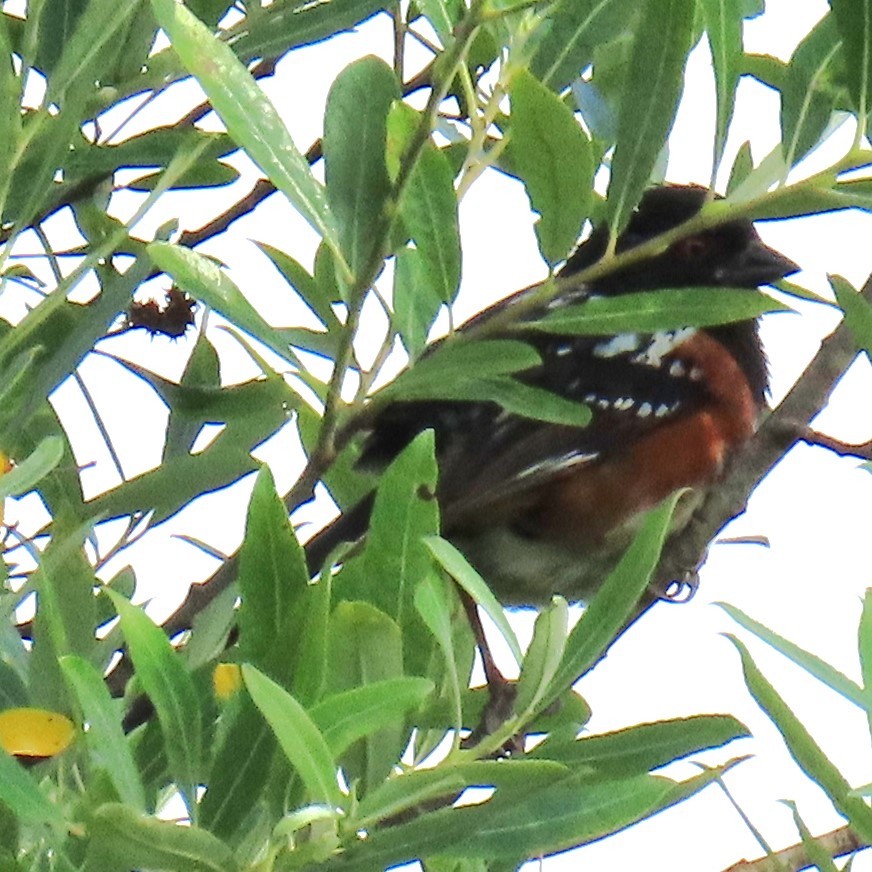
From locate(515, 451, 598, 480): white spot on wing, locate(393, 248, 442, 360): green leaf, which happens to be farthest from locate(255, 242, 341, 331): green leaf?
locate(515, 451, 598, 480): white spot on wing

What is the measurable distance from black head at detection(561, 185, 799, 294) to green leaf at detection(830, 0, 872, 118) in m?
1.57

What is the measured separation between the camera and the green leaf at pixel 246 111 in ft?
3.48

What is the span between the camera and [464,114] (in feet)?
5.84

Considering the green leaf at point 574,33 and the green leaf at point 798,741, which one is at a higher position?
the green leaf at point 574,33

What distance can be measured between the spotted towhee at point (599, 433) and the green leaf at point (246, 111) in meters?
1.17

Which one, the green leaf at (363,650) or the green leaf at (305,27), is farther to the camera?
the green leaf at (305,27)

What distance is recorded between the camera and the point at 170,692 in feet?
3.36

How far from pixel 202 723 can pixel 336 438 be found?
349mm

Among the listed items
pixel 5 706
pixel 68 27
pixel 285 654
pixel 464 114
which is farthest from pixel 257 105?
pixel 464 114

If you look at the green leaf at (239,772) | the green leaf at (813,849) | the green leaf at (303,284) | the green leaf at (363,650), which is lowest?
the green leaf at (813,849)

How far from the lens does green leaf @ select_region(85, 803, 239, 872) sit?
90 cm

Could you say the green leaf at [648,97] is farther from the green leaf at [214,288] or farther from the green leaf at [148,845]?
the green leaf at [148,845]

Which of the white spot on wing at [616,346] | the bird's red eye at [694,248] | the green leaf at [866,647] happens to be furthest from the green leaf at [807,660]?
the bird's red eye at [694,248]

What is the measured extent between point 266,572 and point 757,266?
1.97 metres
